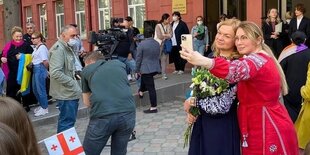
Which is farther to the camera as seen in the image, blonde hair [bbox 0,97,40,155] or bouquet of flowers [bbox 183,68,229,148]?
bouquet of flowers [bbox 183,68,229,148]

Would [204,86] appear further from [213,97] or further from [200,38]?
[200,38]

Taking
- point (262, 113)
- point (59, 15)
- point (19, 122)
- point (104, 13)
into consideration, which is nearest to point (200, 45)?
point (104, 13)

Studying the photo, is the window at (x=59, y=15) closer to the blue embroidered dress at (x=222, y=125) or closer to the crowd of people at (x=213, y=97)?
the crowd of people at (x=213, y=97)

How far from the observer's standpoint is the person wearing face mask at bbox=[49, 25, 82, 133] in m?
6.27

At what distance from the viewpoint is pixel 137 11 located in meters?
18.2

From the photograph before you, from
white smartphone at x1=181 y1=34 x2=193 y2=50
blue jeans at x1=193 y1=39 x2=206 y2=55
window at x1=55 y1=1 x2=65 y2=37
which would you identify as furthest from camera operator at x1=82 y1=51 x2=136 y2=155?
window at x1=55 y1=1 x2=65 y2=37

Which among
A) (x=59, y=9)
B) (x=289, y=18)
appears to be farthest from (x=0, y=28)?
(x=289, y=18)

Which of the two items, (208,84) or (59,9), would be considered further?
(59,9)

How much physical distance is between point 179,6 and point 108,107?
10.7 metres

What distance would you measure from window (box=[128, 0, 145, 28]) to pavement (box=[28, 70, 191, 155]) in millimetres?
6024

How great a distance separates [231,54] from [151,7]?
1335 centimetres

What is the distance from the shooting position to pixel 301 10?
10.9m

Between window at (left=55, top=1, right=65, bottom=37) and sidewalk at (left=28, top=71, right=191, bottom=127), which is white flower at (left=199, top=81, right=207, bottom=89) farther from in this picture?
window at (left=55, top=1, right=65, bottom=37)

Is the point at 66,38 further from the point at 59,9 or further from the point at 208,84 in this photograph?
the point at 59,9
